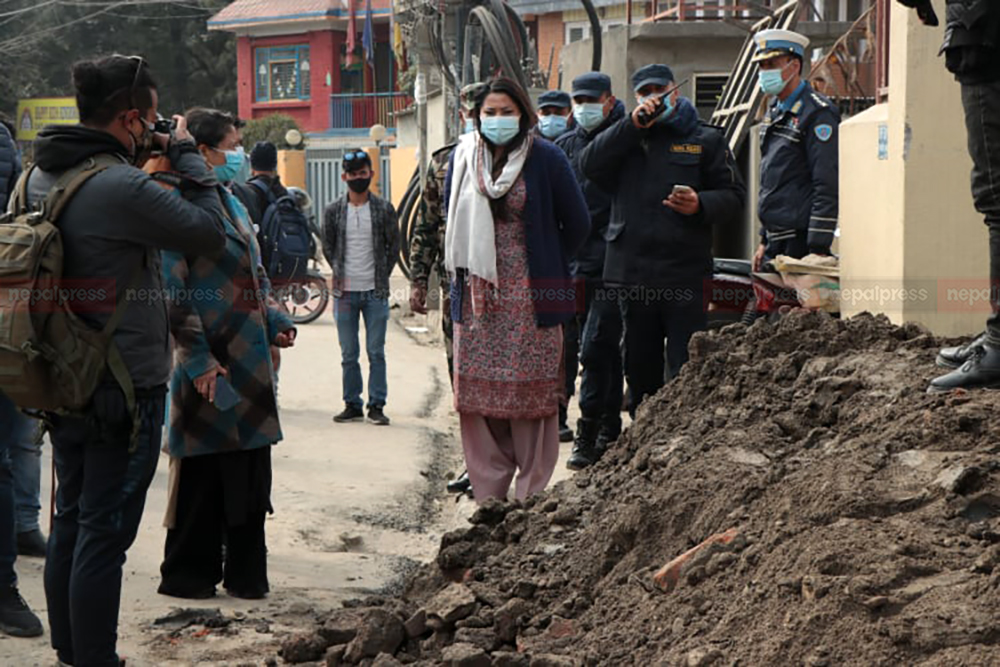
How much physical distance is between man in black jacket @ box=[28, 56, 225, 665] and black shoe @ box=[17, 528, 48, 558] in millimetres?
1652

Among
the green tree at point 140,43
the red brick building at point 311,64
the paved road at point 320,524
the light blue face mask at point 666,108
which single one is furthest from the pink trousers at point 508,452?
the green tree at point 140,43

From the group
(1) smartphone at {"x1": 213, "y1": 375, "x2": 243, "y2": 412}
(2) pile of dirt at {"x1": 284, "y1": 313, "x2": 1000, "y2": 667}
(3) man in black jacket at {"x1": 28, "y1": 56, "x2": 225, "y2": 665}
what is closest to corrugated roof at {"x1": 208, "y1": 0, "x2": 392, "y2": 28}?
(1) smartphone at {"x1": 213, "y1": 375, "x2": 243, "y2": 412}

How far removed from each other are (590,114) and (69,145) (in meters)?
4.19

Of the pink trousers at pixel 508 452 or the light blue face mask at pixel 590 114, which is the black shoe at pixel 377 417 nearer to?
the light blue face mask at pixel 590 114

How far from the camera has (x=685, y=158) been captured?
665 centimetres

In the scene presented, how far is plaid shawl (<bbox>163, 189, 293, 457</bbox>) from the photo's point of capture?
199 inches

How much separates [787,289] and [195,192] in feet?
11.5

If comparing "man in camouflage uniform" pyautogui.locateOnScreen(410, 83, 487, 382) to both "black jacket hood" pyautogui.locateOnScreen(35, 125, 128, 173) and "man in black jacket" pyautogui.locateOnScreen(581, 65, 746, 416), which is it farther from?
"black jacket hood" pyautogui.locateOnScreen(35, 125, 128, 173)

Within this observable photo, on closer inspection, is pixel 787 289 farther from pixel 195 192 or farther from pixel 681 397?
pixel 195 192

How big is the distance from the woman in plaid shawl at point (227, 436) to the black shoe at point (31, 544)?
2.50ft

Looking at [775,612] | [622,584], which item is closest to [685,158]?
[622,584]

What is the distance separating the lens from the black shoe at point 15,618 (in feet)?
15.3

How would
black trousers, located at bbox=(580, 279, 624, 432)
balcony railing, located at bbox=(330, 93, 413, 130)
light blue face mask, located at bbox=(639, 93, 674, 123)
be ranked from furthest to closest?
balcony railing, located at bbox=(330, 93, 413, 130) < black trousers, located at bbox=(580, 279, 624, 432) < light blue face mask, located at bbox=(639, 93, 674, 123)

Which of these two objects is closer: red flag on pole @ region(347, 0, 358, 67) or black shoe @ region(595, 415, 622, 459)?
black shoe @ region(595, 415, 622, 459)
